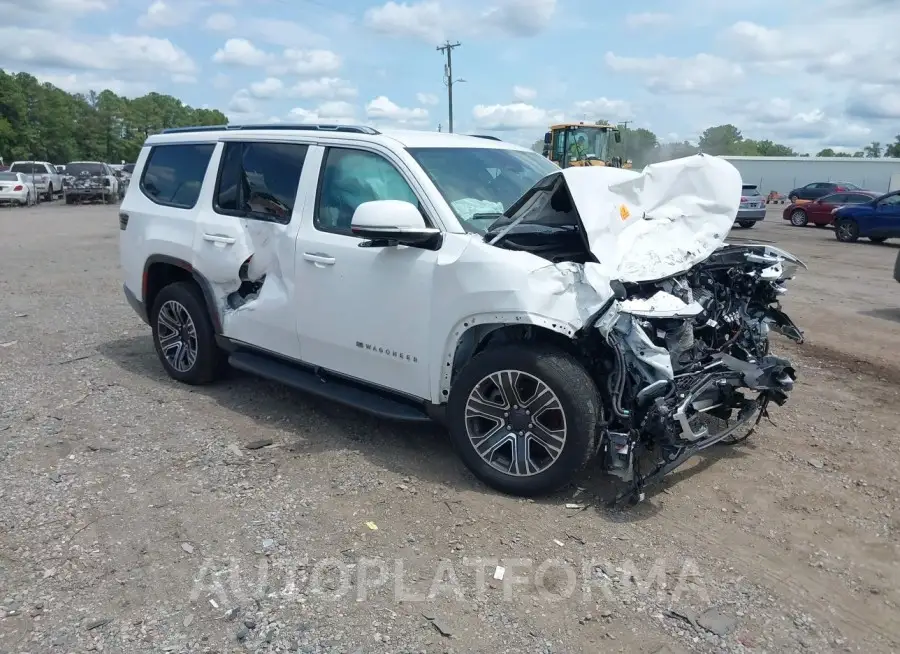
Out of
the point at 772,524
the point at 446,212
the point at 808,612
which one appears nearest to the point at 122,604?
the point at 446,212

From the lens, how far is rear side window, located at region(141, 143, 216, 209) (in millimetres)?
5879

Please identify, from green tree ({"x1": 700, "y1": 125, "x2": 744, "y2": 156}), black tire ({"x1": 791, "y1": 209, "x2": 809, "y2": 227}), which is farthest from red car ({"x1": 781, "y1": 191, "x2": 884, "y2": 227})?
green tree ({"x1": 700, "y1": 125, "x2": 744, "y2": 156})

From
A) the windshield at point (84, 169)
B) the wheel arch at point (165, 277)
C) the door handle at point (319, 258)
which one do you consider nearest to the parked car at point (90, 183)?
the windshield at point (84, 169)

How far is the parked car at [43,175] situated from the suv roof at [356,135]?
3048 centimetres

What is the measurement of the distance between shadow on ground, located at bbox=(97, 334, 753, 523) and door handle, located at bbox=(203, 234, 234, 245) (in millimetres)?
1249

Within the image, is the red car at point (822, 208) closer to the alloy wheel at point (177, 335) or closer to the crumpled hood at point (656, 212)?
the crumpled hood at point (656, 212)

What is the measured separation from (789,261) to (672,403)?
146cm

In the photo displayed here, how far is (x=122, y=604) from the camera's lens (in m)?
3.21

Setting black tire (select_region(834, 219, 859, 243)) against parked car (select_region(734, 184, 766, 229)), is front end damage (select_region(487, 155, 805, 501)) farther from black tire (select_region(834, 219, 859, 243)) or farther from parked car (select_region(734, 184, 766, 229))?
parked car (select_region(734, 184, 766, 229))

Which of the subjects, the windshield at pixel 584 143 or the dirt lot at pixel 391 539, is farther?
the windshield at pixel 584 143

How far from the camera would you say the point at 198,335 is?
586 cm

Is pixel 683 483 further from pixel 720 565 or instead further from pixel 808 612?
pixel 808 612

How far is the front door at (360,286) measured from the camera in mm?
4328

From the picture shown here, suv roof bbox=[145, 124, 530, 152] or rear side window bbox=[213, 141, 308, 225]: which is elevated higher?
suv roof bbox=[145, 124, 530, 152]
